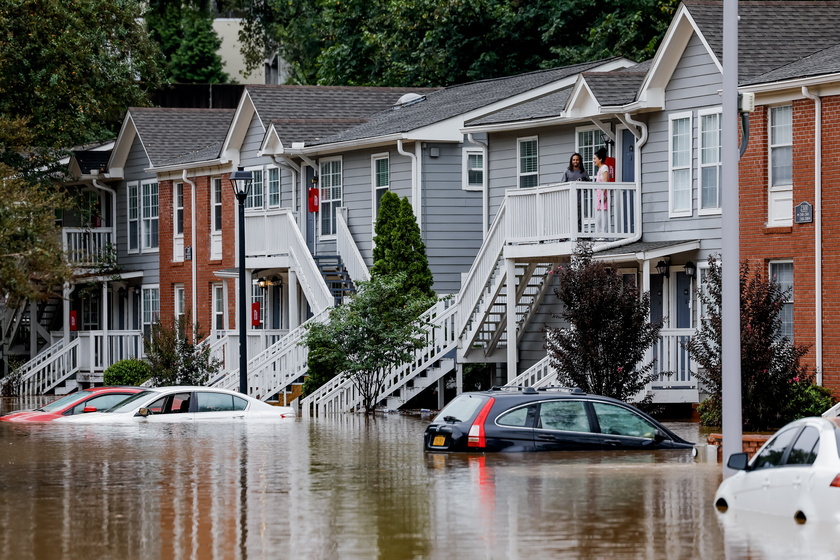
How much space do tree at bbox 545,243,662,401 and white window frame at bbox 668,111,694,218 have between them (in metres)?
4.56

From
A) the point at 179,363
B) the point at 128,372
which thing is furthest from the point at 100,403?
the point at 128,372

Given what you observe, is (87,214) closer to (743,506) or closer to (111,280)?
(111,280)

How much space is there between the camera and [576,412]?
73.6 ft

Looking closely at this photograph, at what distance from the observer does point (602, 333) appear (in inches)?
1086

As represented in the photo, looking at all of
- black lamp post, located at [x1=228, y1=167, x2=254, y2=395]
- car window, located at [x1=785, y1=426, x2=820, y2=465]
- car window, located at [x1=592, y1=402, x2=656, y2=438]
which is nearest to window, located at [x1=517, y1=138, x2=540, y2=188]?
black lamp post, located at [x1=228, y1=167, x2=254, y2=395]

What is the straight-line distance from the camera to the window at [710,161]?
31.1m

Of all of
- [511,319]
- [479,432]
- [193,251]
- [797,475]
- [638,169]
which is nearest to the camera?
[797,475]

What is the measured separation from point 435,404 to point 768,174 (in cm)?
1144

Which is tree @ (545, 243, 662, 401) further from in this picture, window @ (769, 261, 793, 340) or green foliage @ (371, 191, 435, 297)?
green foliage @ (371, 191, 435, 297)

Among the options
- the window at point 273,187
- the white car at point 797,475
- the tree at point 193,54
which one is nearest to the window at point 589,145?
the window at point 273,187

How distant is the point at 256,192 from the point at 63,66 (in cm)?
640

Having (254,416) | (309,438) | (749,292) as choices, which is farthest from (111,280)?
(749,292)

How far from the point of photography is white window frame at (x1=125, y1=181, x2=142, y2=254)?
51.8 meters

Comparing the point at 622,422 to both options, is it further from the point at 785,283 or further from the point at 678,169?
the point at 678,169
